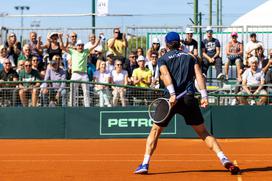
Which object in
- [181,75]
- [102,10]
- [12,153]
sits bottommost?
[12,153]

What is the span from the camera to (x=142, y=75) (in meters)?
19.2

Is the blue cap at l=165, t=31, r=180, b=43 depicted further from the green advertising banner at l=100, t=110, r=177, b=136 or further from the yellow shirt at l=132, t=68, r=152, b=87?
the yellow shirt at l=132, t=68, r=152, b=87

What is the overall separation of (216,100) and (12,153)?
6.24 metres

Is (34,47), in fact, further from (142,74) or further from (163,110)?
(163,110)

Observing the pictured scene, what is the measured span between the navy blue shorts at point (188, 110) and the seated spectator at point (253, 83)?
26.3 ft

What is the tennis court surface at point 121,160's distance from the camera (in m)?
10.9

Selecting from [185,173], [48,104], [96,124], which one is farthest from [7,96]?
[185,173]

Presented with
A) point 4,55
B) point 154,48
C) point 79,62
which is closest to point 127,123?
point 79,62

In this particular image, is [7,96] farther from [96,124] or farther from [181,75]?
[181,75]

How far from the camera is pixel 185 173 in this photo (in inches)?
440

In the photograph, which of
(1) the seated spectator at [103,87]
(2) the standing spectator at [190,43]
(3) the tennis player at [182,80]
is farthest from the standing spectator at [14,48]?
(3) the tennis player at [182,80]

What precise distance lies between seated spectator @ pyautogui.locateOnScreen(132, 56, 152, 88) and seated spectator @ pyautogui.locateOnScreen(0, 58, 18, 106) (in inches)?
128

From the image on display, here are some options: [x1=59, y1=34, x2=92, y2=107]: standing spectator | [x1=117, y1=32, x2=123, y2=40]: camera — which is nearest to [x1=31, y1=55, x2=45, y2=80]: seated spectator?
[x1=59, y1=34, x2=92, y2=107]: standing spectator

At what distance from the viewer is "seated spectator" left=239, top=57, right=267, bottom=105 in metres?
18.7
